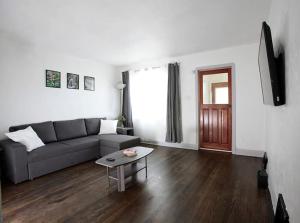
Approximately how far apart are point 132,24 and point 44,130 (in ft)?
8.89

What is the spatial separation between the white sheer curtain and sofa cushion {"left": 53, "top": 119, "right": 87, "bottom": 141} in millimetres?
1726

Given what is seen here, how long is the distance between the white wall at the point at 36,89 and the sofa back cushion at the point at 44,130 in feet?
0.70

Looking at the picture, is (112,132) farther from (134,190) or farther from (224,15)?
(224,15)

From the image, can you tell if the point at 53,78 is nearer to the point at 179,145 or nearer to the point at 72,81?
the point at 72,81

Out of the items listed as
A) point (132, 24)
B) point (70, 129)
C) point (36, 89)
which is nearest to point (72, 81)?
point (36, 89)

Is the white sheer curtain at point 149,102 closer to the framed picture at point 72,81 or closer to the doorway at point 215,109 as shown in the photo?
the doorway at point 215,109

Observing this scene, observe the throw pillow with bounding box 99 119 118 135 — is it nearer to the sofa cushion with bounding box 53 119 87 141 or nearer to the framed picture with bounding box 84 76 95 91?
the sofa cushion with bounding box 53 119 87 141

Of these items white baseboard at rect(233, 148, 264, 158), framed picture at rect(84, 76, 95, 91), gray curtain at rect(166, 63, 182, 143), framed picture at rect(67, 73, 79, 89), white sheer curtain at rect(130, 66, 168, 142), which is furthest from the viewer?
white sheer curtain at rect(130, 66, 168, 142)

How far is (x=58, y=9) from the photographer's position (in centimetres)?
228

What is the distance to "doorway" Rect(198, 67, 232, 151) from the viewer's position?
4141 mm

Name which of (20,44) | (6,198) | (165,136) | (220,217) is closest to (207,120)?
(165,136)

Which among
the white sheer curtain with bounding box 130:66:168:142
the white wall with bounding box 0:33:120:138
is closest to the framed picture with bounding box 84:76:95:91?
the white wall with bounding box 0:33:120:138

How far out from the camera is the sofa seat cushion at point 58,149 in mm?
2869

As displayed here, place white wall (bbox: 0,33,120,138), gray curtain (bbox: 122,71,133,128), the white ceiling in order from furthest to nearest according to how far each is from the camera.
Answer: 1. gray curtain (bbox: 122,71,133,128)
2. white wall (bbox: 0,33,120,138)
3. the white ceiling
